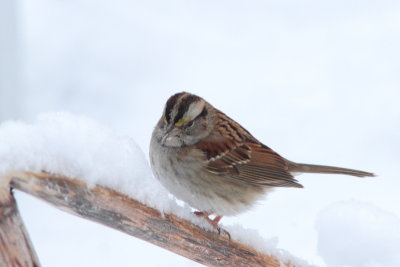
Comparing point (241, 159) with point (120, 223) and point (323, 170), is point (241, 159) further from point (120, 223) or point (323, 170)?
point (120, 223)

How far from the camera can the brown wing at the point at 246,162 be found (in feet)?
9.22

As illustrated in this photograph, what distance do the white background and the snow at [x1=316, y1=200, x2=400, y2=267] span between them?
74 centimetres

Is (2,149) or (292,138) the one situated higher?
(292,138)

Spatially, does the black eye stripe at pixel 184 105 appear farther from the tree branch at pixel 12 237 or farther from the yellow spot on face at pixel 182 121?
the tree branch at pixel 12 237

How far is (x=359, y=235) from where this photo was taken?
2975 mm

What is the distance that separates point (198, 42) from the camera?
5.41m

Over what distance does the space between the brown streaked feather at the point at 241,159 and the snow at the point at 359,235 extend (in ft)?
1.08

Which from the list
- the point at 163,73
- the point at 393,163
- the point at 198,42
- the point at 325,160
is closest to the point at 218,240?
the point at 325,160

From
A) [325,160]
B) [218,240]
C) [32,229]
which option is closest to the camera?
[218,240]

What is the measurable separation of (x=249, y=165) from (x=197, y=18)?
282cm

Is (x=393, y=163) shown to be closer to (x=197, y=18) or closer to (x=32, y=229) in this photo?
(x=197, y=18)

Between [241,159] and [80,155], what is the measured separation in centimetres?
110

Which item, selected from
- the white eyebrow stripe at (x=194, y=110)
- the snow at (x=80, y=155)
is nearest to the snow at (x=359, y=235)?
the white eyebrow stripe at (x=194, y=110)

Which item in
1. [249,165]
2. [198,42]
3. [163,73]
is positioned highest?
[198,42]
